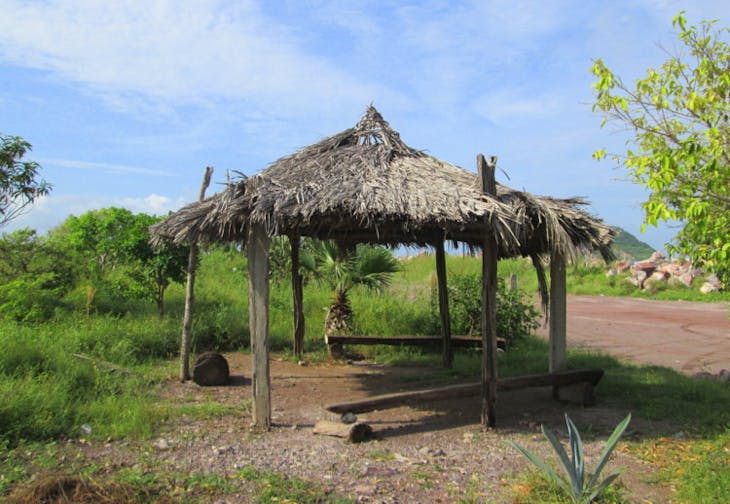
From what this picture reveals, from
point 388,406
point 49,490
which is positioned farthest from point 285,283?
point 49,490

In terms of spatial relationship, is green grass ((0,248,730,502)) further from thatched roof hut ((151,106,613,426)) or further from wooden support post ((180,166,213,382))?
thatched roof hut ((151,106,613,426))

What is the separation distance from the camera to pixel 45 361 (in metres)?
7.20

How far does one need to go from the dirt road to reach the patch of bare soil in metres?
3.69

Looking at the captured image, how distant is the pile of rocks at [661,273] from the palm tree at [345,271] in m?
12.1

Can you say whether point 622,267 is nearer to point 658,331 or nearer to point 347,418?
point 658,331

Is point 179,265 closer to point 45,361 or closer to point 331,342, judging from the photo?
point 331,342

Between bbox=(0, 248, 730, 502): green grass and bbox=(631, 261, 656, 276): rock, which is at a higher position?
bbox=(631, 261, 656, 276): rock

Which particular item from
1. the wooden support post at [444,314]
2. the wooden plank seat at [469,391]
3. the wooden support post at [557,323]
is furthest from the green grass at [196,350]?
the wooden plank seat at [469,391]

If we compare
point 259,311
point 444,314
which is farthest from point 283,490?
point 444,314

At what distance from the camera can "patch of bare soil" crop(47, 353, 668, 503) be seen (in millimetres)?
4672

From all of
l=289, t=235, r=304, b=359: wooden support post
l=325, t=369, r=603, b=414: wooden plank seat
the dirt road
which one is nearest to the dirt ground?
l=325, t=369, r=603, b=414: wooden plank seat

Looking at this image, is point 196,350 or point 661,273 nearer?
point 196,350

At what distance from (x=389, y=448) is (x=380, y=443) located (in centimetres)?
17

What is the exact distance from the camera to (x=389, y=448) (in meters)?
5.66
